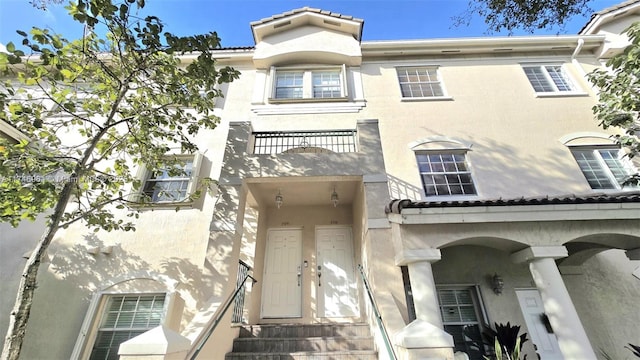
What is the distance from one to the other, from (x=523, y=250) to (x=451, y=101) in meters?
5.09

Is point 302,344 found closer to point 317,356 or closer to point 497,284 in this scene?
point 317,356

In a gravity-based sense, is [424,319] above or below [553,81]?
below

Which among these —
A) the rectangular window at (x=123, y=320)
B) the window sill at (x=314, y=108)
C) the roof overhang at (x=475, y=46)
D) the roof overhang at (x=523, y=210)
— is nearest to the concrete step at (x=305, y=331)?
the rectangular window at (x=123, y=320)

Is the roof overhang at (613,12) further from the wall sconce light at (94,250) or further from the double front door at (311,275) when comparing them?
the wall sconce light at (94,250)

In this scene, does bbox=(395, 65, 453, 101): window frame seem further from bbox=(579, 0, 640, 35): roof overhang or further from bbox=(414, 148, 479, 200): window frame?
bbox=(579, 0, 640, 35): roof overhang

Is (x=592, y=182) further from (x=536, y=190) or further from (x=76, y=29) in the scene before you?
(x=76, y=29)

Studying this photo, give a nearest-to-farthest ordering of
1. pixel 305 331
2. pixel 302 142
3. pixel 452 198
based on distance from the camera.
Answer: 1. pixel 305 331
2. pixel 452 198
3. pixel 302 142

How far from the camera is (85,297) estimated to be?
5926 mm

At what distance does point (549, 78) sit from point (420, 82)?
4229mm

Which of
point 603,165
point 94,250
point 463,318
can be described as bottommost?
point 463,318

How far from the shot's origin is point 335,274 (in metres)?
7.37

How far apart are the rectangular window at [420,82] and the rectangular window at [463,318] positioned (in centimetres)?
592

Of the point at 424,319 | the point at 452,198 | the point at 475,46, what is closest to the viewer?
the point at 424,319

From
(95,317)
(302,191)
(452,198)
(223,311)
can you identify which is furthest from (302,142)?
(95,317)
